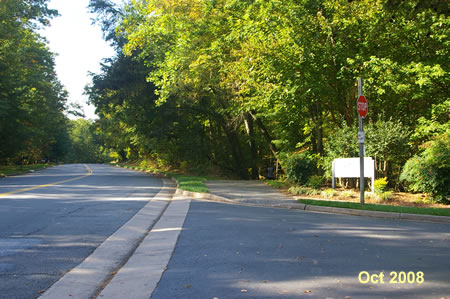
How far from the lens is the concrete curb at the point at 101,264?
450 centimetres

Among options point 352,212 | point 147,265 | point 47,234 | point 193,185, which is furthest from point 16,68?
point 147,265

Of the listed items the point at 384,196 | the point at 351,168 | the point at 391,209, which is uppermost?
the point at 351,168

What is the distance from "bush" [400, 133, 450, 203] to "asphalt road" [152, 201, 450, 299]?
11.5 feet

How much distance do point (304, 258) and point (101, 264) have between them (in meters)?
2.89

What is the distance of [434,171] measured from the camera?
1211cm

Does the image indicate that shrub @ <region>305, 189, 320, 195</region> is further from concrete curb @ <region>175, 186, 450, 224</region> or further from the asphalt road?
the asphalt road

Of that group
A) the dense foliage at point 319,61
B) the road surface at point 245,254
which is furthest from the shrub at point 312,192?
the road surface at point 245,254

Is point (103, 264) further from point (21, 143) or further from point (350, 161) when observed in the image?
point (21, 143)

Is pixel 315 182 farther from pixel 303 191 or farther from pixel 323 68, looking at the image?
pixel 323 68

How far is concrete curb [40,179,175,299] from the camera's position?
4.50 meters

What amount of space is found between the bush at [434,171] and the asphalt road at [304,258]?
351cm

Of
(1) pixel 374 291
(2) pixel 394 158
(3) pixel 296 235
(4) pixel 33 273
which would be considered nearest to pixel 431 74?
(2) pixel 394 158

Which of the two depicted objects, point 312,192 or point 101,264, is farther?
point 312,192

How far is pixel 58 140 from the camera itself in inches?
3698
